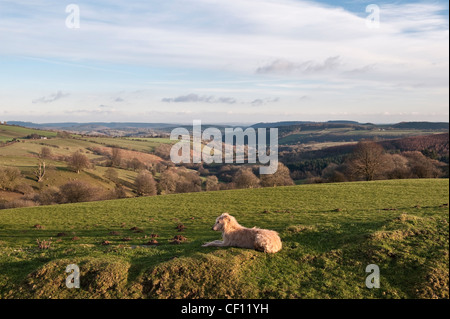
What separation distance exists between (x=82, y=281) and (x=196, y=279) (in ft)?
12.2

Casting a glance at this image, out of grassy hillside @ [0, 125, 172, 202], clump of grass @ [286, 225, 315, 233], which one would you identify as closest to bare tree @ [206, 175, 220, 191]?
grassy hillside @ [0, 125, 172, 202]

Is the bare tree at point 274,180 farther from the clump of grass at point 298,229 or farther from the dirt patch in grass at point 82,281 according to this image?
the dirt patch in grass at point 82,281

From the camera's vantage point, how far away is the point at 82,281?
9469 mm

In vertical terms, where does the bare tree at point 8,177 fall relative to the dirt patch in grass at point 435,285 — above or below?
below

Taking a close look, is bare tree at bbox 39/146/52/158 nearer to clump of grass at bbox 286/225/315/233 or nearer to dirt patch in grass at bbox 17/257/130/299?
dirt patch in grass at bbox 17/257/130/299

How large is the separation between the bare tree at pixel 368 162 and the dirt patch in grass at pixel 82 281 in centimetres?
5678

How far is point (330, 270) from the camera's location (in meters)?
10.3

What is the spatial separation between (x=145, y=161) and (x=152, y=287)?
112185mm

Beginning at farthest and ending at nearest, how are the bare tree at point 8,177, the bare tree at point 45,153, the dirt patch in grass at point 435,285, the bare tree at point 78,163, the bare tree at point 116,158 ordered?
the bare tree at point 116,158 → the bare tree at point 45,153 → the bare tree at point 78,163 → the bare tree at point 8,177 → the dirt patch in grass at point 435,285

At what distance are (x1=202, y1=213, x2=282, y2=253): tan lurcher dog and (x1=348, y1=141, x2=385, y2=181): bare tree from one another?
52178 mm

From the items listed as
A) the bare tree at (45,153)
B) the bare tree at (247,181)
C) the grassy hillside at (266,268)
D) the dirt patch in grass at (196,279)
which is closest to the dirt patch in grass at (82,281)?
the grassy hillside at (266,268)

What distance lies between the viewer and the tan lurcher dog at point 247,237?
1134 cm

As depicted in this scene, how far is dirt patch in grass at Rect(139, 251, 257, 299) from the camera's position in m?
8.99

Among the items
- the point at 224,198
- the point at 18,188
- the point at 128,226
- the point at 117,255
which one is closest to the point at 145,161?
the point at 18,188
